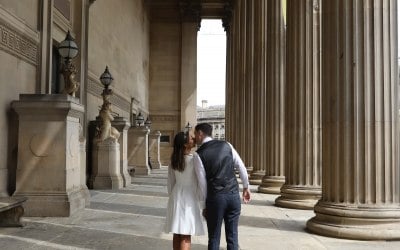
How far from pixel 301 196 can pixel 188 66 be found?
96.6ft

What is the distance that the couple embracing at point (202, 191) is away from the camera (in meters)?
5.36

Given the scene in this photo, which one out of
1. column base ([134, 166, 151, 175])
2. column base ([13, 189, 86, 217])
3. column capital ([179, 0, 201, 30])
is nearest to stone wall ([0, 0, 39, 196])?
column base ([13, 189, 86, 217])

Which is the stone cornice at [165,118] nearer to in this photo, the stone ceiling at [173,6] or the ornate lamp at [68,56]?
the stone ceiling at [173,6]

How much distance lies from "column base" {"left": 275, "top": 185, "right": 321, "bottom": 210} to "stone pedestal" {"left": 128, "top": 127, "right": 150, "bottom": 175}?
44.4 ft

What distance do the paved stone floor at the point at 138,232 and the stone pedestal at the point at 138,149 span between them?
496 inches

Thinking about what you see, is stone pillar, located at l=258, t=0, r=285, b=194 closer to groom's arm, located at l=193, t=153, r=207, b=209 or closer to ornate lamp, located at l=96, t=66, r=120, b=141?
ornate lamp, located at l=96, t=66, r=120, b=141

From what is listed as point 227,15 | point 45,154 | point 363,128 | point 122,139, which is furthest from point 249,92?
point 227,15

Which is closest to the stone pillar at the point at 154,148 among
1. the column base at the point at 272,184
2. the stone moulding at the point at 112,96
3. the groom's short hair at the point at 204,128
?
the stone moulding at the point at 112,96

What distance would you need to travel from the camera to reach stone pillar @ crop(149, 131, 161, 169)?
32.8 meters

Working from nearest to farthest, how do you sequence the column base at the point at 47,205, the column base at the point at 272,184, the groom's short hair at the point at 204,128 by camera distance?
the groom's short hair at the point at 204,128 → the column base at the point at 47,205 → the column base at the point at 272,184

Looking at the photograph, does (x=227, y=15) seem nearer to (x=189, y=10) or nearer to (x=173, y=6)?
(x=189, y=10)

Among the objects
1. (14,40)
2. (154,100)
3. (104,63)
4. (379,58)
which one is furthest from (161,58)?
(379,58)

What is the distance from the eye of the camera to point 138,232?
8156mm

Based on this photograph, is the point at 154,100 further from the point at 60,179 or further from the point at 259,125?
the point at 60,179
